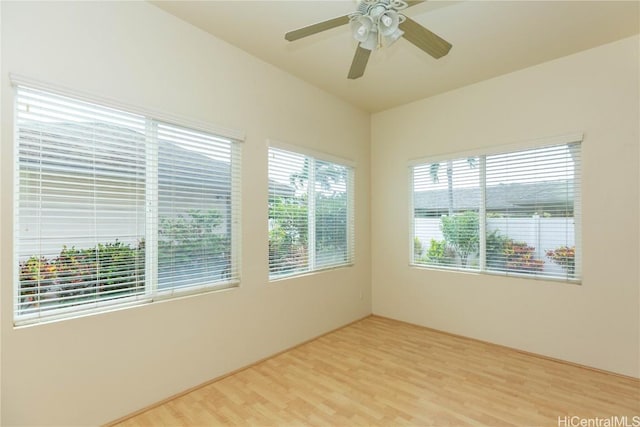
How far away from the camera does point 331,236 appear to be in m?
3.96

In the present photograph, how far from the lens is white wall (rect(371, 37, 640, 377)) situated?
2.72m

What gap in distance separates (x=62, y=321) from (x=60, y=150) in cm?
109

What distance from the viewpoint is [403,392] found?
2.46m

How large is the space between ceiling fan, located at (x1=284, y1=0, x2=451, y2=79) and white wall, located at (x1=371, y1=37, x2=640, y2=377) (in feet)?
6.40

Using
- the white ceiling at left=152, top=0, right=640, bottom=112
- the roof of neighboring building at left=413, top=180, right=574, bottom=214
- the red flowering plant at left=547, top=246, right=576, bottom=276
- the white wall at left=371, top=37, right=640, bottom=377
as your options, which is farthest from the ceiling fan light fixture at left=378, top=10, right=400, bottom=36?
the red flowering plant at left=547, top=246, right=576, bottom=276

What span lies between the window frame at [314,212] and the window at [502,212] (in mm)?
840

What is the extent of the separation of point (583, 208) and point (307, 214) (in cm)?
280

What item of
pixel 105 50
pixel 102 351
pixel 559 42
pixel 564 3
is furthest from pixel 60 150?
pixel 559 42

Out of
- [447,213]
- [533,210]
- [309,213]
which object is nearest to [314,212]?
[309,213]

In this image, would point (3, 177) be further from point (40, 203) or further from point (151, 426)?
point (151, 426)

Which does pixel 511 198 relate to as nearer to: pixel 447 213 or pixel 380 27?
pixel 447 213

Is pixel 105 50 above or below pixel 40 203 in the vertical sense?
above

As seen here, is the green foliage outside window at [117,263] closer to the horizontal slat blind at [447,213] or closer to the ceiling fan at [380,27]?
the ceiling fan at [380,27]

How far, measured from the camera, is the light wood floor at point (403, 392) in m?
2.14
